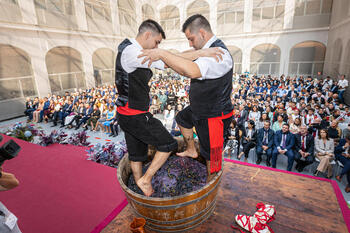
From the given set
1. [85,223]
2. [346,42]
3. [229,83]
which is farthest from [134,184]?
[346,42]

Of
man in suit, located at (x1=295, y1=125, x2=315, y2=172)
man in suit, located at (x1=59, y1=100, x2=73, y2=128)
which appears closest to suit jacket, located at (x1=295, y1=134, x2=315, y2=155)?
man in suit, located at (x1=295, y1=125, x2=315, y2=172)

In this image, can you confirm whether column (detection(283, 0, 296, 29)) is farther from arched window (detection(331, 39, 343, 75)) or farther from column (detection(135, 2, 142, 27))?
column (detection(135, 2, 142, 27))

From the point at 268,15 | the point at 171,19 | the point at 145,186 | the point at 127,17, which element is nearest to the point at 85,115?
the point at 145,186

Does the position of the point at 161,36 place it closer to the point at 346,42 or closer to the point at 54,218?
the point at 54,218

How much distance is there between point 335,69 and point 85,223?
18357mm

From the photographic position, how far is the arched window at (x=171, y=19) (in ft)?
75.6

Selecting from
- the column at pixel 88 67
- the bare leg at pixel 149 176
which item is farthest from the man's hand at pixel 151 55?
the column at pixel 88 67

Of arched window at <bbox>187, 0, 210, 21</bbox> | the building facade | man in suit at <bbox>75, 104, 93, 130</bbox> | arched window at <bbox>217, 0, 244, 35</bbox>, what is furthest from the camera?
arched window at <bbox>187, 0, 210, 21</bbox>

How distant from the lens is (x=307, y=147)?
5.10 metres

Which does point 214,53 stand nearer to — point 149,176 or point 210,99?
point 210,99

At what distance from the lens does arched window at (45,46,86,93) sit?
1369cm

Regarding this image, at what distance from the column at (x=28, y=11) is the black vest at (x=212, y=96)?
47.6 feet

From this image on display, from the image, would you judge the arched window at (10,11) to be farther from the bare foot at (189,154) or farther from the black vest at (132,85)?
the bare foot at (189,154)

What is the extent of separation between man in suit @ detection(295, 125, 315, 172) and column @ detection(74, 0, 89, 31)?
Answer: 16.3 meters
